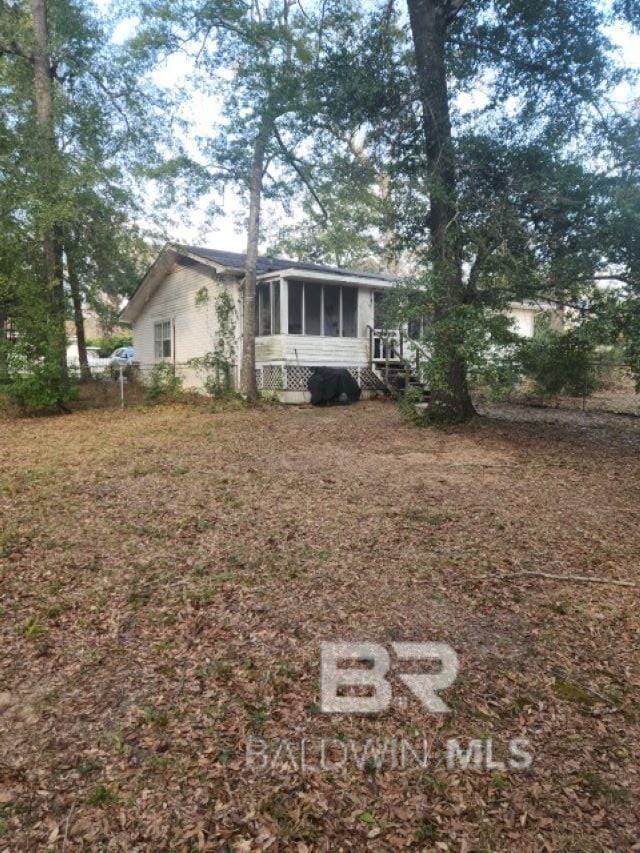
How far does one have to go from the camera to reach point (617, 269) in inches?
280

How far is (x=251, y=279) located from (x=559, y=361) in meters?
7.78

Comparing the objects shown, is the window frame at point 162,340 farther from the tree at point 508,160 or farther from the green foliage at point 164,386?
the tree at point 508,160

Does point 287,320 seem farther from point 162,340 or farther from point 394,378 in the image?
point 162,340

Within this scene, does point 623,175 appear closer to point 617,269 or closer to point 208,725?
point 617,269

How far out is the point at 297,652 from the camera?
8.38ft

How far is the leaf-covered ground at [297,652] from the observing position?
1.66 meters

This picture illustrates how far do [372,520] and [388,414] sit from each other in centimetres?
736

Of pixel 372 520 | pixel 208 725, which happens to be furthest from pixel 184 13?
pixel 208 725

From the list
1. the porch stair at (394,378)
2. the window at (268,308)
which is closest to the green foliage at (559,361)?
the porch stair at (394,378)

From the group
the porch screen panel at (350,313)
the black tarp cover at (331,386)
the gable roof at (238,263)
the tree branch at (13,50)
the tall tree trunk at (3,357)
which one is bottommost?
the black tarp cover at (331,386)

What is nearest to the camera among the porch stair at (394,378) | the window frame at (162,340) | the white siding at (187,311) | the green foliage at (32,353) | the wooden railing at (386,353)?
the green foliage at (32,353)

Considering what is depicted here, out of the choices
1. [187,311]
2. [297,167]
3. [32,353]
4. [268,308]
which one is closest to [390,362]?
[268,308]

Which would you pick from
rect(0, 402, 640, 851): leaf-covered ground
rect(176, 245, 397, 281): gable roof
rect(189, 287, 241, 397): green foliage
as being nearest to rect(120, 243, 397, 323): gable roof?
rect(176, 245, 397, 281): gable roof

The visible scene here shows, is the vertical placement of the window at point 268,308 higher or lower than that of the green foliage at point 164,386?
higher
